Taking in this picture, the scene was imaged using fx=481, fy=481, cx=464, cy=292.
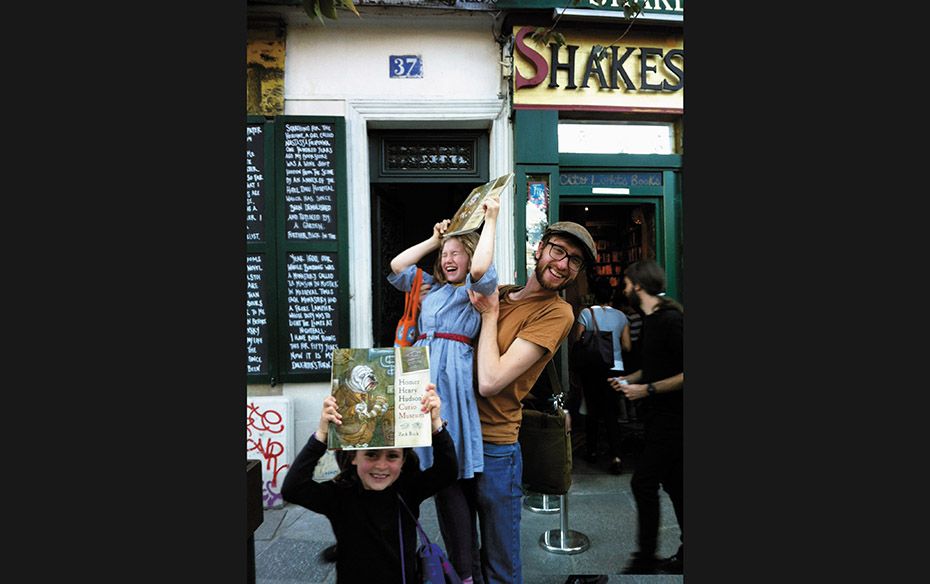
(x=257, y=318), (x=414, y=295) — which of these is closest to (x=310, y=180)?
(x=257, y=318)

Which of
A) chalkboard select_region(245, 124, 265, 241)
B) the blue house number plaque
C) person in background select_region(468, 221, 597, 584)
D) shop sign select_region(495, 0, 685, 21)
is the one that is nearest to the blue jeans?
person in background select_region(468, 221, 597, 584)

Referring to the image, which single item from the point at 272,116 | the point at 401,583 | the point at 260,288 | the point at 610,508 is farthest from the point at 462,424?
the point at 272,116

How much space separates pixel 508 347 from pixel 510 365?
0.39ft

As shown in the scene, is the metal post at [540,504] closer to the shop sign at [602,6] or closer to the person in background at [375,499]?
the person in background at [375,499]

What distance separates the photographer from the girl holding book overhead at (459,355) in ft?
6.75

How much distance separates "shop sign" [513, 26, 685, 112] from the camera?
4.05 meters

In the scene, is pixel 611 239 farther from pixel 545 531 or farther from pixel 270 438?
pixel 270 438

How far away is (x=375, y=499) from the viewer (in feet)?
5.92

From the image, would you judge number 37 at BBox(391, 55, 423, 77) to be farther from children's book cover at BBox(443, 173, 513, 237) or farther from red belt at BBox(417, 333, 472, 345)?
red belt at BBox(417, 333, 472, 345)

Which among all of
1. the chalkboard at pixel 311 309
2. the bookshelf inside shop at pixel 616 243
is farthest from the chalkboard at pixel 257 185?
the bookshelf inside shop at pixel 616 243

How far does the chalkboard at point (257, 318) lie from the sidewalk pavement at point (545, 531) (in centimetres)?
116

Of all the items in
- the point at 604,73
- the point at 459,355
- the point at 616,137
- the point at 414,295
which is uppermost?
the point at 604,73

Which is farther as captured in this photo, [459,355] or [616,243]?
[616,243]

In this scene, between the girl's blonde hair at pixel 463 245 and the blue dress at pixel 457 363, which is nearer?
the blue dress at pixel 457 363
